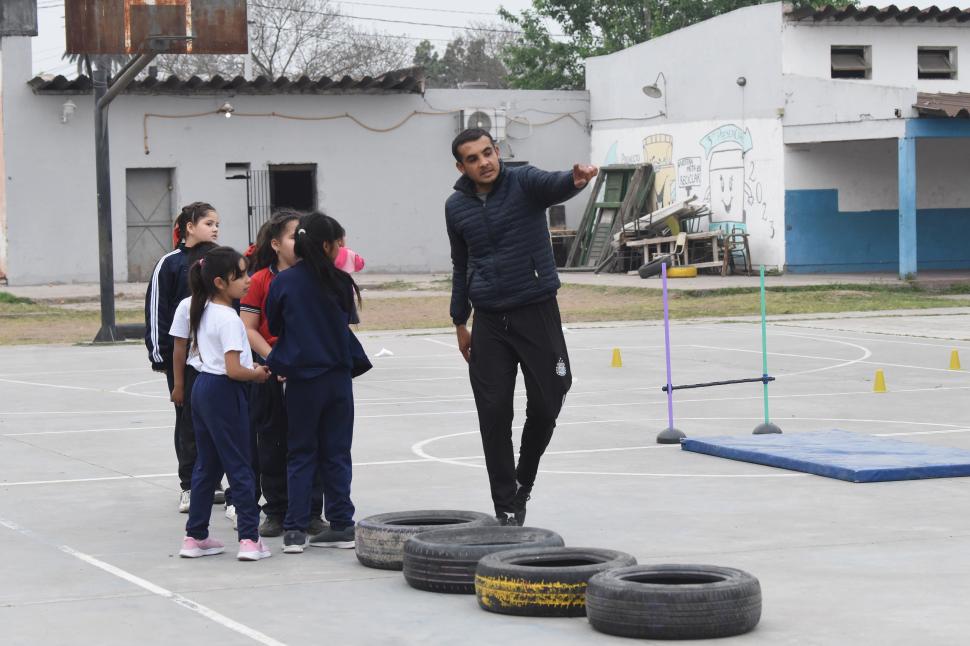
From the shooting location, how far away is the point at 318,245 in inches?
322

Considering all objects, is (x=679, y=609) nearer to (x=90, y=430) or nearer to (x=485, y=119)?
(x=90, y=430)

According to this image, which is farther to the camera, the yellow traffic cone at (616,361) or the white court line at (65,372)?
the white court line at (65,372)

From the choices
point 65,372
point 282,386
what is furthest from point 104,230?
point 282,386

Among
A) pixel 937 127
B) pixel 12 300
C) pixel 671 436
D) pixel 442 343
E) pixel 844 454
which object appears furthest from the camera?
pixel 937 127

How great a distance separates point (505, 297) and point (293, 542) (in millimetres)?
1693

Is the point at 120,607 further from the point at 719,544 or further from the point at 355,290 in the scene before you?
the point at 719,544

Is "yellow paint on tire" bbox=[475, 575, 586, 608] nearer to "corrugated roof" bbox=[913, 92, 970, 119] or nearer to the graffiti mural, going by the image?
"corrugated roof" bbox=[913, 92, 970, 119]

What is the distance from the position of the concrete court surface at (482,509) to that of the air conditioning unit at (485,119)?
22875 mm

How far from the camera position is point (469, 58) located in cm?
9406

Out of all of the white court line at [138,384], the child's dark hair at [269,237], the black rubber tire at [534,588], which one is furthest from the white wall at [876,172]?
the black rubber tire at [534,588]

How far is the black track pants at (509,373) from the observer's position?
8211 millimetres

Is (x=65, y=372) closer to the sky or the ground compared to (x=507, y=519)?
closer to the ground

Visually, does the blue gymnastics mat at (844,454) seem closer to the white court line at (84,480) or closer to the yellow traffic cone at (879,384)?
the white court line at (84,480)

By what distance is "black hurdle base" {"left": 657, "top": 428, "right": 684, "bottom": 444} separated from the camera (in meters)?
12.1
